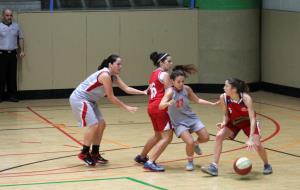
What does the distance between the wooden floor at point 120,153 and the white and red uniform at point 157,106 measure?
2.08 ft

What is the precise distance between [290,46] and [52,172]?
949 cm

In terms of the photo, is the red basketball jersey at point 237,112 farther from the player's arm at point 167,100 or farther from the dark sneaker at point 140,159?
the dark sneaker at point 140,159

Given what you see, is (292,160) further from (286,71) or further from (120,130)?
(286,71)

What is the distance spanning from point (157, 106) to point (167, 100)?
15.1 inches

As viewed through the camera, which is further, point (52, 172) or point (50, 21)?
point (50, 21)

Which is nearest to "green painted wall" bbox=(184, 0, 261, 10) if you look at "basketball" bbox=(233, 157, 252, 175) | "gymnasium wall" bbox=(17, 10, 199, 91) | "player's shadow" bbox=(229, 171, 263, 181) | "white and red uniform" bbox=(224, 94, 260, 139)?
"gymnasium wall" bbox=(17, 10, 199, 91)

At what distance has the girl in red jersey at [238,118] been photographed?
32.0 feet

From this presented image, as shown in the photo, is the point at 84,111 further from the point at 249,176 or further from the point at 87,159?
the point at 249,176

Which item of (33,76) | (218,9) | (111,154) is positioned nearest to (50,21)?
(33,76)

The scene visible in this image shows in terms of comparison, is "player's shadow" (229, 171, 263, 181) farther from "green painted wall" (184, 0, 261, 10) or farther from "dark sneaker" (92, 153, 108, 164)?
"green painted wall" (184, 0, 261, 10)

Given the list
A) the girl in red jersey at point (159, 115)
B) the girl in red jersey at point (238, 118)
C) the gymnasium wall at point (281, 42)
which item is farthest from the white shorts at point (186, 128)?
the gymnasium wall at point (281, 42)

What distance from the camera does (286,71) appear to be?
723 inches

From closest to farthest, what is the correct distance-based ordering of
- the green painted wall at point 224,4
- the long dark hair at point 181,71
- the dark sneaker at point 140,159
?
the long dark hair at point 181,71 → the dark sneaker at point 140,159 → the green painted wall at point 224,4

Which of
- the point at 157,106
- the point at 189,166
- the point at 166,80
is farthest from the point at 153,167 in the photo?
the point at 166,80
